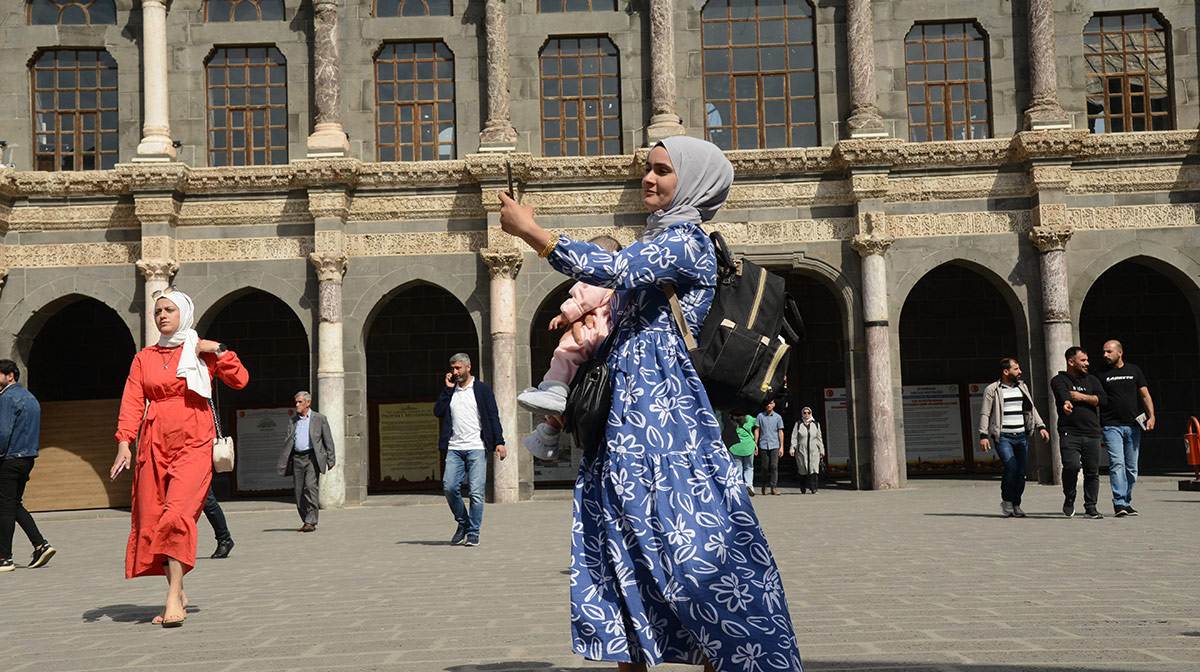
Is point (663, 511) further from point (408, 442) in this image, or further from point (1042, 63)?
point (408, 442)

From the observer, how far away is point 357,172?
20.7 m

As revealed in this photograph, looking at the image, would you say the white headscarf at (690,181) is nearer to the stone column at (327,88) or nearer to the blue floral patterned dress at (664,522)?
the blue floral patterned dress at (664,522)

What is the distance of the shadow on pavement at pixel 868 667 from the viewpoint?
14.4 ft

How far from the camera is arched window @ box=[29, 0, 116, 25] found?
2164 centimetres

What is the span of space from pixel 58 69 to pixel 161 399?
17603 mm

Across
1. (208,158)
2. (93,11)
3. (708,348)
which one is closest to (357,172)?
(208,158)

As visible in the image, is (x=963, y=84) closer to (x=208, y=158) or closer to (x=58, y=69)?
(x=208, y=158)

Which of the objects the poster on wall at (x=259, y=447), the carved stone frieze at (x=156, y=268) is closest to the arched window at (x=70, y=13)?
the carved stone frieze at (x=156, y=268)

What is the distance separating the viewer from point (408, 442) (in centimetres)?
2369

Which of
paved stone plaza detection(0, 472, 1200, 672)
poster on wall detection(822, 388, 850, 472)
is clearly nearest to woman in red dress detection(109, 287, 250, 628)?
paved stone plaza detection(0, 472, 1200, 672)

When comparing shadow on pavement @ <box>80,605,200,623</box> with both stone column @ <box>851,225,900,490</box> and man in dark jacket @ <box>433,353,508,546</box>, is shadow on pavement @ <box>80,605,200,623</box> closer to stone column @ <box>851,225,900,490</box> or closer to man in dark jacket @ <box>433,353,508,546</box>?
man in dark jacket @ <box>433,353,508,546</box>

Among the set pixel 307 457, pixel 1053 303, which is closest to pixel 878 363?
pixel 1053 303

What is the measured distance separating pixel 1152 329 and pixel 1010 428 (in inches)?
520

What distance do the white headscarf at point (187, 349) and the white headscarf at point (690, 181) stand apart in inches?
150
